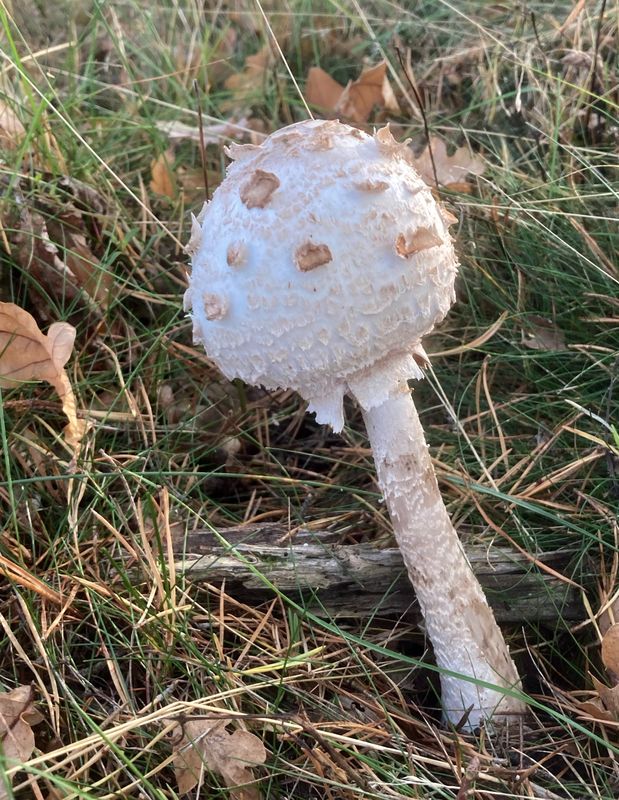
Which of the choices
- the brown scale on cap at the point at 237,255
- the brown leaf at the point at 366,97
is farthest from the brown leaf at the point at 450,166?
the brown scale on cap at the point at 237,255

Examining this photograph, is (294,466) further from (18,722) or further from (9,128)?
(9,128)

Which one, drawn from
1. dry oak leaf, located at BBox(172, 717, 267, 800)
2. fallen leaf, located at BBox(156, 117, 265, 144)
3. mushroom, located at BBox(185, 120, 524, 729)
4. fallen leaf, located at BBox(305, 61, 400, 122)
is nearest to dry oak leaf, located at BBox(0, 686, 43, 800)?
dry oak leaf, located at BBox(172, 717, 267, 800)

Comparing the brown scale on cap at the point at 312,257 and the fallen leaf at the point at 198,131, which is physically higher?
the brown scale on cap at the point at 312,257

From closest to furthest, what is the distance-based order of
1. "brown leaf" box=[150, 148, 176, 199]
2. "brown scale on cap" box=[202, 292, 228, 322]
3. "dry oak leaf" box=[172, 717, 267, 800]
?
"brown scale on cap" box=[202, 292, 228, 322]
"dry oak leaf" box=[172, 717, 267, 800]
"brown leaf" box=[150, 148, 176, 199]

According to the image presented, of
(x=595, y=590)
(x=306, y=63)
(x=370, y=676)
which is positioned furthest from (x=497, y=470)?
(x=306, y=63)

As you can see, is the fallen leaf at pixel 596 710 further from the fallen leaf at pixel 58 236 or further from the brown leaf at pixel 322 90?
the brown leaf at pixel 322 90

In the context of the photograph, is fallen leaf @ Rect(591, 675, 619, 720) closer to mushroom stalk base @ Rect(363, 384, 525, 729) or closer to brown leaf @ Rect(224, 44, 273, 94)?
mushroom stalk base @ Rect(363, 384, 525, 729)

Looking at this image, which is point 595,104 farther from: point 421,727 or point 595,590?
point 421,727

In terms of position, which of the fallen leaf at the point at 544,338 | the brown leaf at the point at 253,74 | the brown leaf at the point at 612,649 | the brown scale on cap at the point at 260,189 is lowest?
the brown leaf at the point at 612,649
